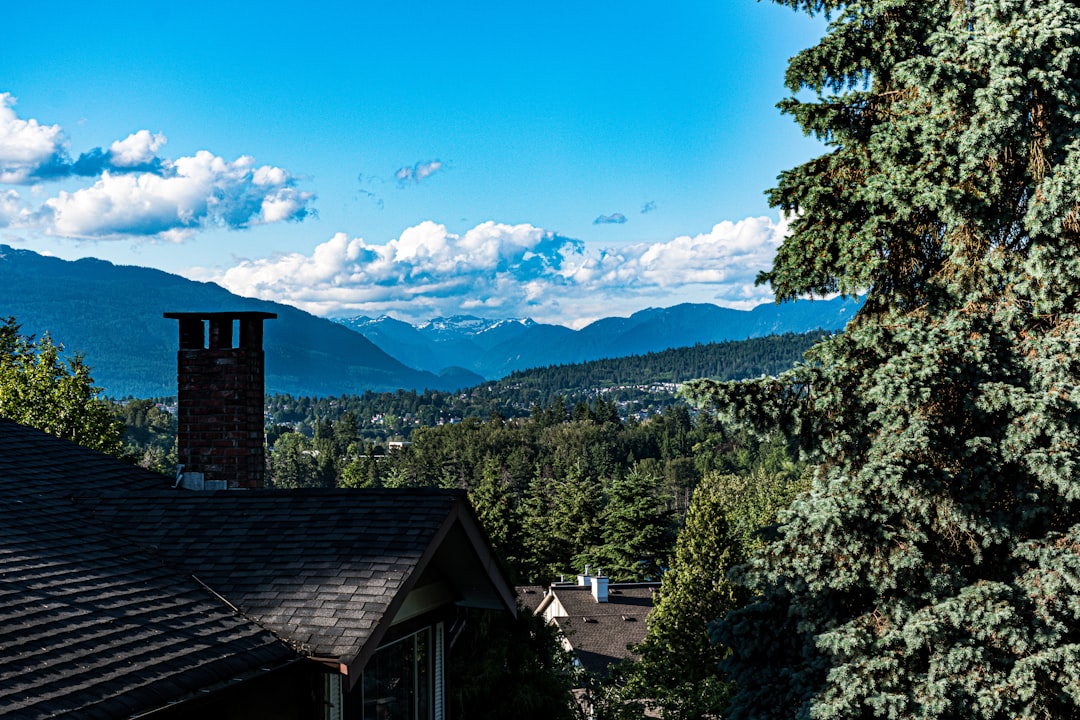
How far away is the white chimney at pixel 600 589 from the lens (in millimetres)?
39969

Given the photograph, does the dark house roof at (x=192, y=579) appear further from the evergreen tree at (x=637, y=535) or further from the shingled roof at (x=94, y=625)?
the evergreen tree at (x=637, y=535)

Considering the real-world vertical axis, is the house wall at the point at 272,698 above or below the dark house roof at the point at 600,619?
above

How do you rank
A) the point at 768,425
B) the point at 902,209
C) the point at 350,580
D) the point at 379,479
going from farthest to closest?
the point at 379,479 < the point at 768,425 < the point at 902,209 < the point at 350,580

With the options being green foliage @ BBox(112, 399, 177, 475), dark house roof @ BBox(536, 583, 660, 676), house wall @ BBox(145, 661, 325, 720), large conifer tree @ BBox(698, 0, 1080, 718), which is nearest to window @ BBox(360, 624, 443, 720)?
house wall @ BBox(145, 661, 325, 720)

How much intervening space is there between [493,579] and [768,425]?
4754 mm

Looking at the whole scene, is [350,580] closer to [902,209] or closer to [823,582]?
[823,582]

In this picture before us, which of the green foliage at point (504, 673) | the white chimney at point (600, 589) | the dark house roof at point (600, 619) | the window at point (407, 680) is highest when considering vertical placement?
the window at point (407, 680)

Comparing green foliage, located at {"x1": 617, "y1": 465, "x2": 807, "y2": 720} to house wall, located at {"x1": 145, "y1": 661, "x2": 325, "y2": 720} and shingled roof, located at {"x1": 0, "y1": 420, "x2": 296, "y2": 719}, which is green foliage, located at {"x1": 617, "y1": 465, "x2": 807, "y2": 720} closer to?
house wall, located at {"x1": 145, "y1": 661, "x2": 325, "y2": 720}

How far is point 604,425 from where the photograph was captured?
476ft

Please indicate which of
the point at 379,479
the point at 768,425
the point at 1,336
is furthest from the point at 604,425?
the point at 768,425

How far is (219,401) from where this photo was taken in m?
8.12

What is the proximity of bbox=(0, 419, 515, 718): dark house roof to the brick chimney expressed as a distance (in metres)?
1.28

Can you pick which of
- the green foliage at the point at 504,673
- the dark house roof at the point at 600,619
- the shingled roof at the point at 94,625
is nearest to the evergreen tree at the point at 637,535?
the dark house roof at the point at 600,619

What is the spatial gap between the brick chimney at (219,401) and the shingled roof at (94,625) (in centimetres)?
192
